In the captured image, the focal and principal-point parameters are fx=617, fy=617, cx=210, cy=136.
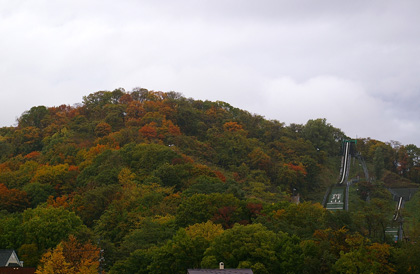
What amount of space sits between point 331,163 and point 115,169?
149 ft

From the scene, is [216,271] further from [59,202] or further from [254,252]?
[59,202]

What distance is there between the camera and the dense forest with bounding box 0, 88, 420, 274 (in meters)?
41.8

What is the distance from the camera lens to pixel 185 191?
6103 centimetres

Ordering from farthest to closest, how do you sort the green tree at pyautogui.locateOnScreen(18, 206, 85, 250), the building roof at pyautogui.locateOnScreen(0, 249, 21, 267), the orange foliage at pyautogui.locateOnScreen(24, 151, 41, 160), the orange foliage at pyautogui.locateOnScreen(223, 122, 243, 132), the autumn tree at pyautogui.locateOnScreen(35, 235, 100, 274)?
the orange foliage at pyautogui.locateOnScreen(223, 122, 243, 132) → the orange foliage at pyautogui.locateOnScreen(24, 151, 41, 160) → the green tree at pyautogui.locateOnScreen(18, 206, 85, 250) → the building roof at pyautogui.locateOnScreen(0, 249, 21, 267) → the autumn tree at pyautogui.locateOnScreen(35, 235, 100, 274)

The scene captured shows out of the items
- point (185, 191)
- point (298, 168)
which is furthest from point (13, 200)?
point (298, 168)

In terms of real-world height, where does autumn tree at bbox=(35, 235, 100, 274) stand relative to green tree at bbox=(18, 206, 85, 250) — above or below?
below

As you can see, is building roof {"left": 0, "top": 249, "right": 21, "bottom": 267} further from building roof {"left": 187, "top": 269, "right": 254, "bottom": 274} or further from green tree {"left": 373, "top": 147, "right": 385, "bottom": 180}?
green tree {"left": 373, "top": 147, "right": 385, "bottom": 180}

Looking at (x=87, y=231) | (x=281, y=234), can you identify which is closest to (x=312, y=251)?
(x=281, y=234)

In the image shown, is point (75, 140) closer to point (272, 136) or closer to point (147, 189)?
point (147, 189)

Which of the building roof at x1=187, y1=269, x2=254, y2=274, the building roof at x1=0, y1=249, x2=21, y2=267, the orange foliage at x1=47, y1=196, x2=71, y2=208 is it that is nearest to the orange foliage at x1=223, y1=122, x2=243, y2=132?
the orange foliage at x1=47, y1=196, x2=71, y2=208

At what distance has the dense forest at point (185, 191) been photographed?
41812 mm

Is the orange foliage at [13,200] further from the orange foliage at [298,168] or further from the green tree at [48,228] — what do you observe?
the orange foliage at [298,168]

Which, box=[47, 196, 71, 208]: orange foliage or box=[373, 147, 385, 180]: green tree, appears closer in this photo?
box=[47, 196, 71, 208]: orange foliage

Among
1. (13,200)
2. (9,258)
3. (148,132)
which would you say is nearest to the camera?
(9,258)
